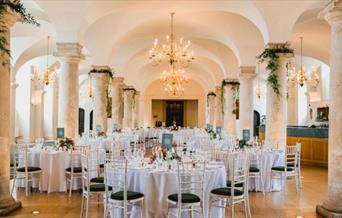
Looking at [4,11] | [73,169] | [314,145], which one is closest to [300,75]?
[314,145]

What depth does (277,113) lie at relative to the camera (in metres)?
9.76

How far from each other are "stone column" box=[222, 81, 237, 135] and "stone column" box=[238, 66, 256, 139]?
8.67 feet

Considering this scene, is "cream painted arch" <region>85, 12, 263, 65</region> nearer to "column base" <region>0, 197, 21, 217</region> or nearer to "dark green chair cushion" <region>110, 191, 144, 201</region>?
"column base" <region>0, 197, 21, 217</region>

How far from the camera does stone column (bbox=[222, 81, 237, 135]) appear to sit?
697 inches

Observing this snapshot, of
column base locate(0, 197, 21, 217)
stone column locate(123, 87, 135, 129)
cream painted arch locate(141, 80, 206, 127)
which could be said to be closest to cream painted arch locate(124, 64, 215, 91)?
stone column locate(123, 87, 135, 129)

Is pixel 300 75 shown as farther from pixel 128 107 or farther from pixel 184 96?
pixel 184 96

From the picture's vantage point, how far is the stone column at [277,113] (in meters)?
9.66

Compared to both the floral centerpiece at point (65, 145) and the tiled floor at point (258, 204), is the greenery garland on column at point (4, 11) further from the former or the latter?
the floral centerpiece at point (65, 145)

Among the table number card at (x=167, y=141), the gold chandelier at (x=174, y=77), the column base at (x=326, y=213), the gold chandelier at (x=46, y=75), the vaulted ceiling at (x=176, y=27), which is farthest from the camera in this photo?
the gold chandelier at (x=174, y=77)

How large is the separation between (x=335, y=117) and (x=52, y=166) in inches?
226

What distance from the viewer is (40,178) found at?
817 centimetres

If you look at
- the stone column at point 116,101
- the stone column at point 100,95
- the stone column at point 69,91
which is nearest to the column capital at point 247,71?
the stone column at point 100,95

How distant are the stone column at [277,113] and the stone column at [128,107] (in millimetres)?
14773

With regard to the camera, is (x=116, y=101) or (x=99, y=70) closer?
(x=99, y=70)
